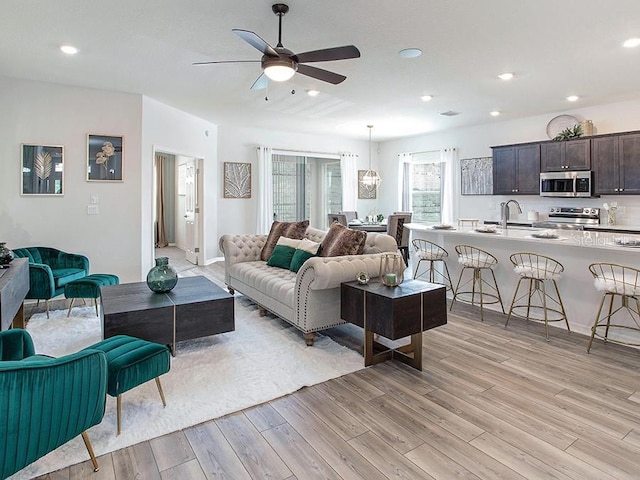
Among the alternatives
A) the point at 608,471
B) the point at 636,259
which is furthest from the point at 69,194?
the point at 636,259

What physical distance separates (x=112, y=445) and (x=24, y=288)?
76.4 inches

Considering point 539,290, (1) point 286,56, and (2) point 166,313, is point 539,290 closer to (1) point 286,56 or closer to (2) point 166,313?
(1) point 286,56

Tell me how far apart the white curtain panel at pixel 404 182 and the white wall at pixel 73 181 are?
6036 mm

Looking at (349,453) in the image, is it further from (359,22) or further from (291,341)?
(359,22)

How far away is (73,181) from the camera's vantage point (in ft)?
17.0

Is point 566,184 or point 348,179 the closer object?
point 566,184

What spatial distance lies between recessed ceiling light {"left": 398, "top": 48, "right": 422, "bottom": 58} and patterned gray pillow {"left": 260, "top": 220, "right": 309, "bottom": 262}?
7.55 feet

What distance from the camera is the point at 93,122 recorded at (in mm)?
5266

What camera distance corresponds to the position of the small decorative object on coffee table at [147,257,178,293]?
355 cm

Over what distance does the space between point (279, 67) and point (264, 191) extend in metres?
A: 5.45

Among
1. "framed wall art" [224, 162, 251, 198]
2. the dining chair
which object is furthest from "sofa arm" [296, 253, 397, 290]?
"framed wall art" [224, 162, 251, 198]

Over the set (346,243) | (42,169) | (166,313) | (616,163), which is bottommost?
(166,313)

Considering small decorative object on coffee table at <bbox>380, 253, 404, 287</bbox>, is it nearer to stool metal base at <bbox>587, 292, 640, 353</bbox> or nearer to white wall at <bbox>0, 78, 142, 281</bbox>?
stool metal base at <bbox>587, 292, 640, 353</bbox>

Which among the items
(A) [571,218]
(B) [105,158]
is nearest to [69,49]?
(B) [105,158]
